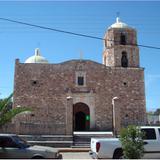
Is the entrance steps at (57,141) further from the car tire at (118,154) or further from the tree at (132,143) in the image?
the tree at (132,143)

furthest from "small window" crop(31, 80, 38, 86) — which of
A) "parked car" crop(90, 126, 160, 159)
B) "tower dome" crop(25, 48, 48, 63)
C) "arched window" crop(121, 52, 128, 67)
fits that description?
"parked car" crop(90, 126, 160, 159)

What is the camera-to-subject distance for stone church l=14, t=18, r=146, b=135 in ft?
101

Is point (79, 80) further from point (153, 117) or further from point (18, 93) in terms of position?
point (153, 117)

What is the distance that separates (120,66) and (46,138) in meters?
15.2

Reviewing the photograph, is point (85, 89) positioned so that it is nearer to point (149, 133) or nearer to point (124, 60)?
point (124, 60)

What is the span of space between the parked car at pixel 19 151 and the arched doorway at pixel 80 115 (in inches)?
839

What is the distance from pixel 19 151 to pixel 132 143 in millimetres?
3997

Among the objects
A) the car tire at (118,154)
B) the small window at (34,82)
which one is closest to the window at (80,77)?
the small window at (34,82)

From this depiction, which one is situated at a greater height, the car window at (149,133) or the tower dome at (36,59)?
the tower dome at (36,59)

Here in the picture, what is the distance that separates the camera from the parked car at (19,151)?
1019cm

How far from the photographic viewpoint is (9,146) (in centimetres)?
1048

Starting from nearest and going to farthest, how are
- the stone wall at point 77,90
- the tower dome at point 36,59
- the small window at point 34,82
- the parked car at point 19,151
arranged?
the parked car at point 19,151
the stone wall at point 77,90
the small window at point 34,82
the tower dome at point 36,59

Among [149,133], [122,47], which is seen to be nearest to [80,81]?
[122,47]

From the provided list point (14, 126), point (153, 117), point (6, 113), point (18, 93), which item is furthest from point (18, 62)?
point (153, 117)
